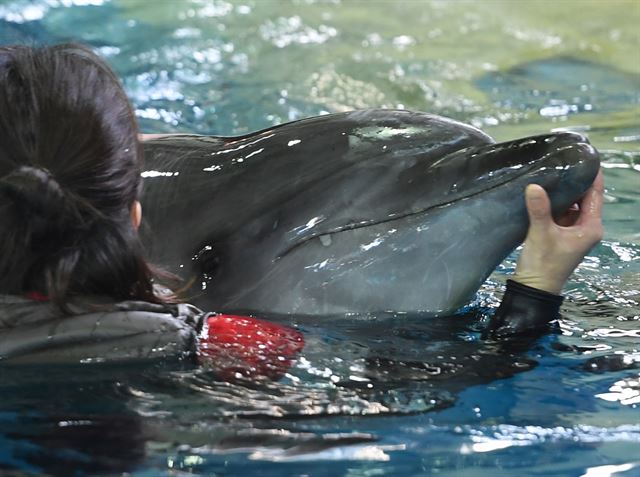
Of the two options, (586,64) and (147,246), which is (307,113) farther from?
(147,246)

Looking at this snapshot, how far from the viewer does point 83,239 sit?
3008mm

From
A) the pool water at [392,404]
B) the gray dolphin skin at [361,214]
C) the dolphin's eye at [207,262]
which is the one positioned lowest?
the pool water at [392,404]

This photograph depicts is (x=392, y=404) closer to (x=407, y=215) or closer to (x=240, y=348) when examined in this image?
(x=240, y=348)

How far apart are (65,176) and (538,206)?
139 cm

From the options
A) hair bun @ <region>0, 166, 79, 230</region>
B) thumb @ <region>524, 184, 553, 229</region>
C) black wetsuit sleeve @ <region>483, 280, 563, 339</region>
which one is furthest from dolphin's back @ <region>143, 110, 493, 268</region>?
hair bun @ <region>0, 166, 79, 230</region>

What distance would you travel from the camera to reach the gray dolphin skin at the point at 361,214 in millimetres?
3510

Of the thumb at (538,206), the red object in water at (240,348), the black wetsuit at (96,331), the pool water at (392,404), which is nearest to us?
the pool water at (392,404)

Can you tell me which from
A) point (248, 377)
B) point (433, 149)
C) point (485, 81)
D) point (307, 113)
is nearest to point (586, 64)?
point (485, 81)

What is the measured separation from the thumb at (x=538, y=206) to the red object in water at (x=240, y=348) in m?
0.85

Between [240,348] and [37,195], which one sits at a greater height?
[37,195]

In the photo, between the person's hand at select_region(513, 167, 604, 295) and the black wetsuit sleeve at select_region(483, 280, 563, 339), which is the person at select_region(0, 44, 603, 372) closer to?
the person's hand at select_region(513, 167, 604, 295)

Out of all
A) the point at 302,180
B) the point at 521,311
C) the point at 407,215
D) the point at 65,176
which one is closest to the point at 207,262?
the point at 302,180

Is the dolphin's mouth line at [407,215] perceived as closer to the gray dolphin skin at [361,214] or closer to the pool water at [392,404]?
the gray dolphin skin at [361,214]

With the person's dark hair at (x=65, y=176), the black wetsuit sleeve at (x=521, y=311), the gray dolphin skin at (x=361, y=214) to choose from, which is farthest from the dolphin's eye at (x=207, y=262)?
the black wetsuit sleeve at (x=521, y=311)
